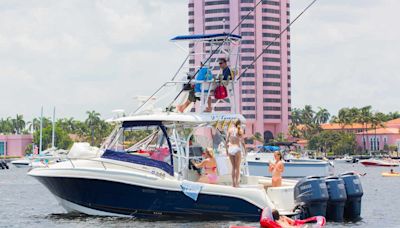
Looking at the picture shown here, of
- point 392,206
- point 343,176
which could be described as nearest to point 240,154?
point 343,176

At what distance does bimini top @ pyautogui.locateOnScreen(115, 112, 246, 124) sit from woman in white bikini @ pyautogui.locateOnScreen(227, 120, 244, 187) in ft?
2.20

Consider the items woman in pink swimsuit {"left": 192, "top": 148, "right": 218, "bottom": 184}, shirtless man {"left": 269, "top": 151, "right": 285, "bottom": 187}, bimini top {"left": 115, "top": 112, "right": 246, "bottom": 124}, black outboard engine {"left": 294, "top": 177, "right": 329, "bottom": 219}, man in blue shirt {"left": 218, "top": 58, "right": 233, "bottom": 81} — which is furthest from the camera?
man in blue shirt {"left": 218, "top": 58, "right": 233, "bottom": 81}

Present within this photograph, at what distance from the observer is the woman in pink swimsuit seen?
25.8 metres

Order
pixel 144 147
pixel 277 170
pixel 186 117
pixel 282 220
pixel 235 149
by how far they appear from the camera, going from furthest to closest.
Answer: pixel 144 147 → pixel 277 170 → pixel 186 117 → pixel 235 149 → pixel 282 220

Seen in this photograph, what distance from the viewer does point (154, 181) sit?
25188 mm

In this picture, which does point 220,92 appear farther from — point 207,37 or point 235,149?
point 235,149

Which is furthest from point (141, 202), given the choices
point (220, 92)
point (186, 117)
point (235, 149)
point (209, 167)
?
point (220, 92)

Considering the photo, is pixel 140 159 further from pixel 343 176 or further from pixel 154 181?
pixel 343 176

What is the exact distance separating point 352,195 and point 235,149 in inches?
145

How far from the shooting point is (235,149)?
25266 mm

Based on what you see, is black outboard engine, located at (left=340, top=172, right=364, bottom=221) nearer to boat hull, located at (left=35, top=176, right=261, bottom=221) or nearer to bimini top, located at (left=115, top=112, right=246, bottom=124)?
boat hull, located at (left=35, top=176, right=261, bottom=221)

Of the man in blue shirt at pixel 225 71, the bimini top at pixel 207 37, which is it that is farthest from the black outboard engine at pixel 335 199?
the bimini top at pixel 207 37

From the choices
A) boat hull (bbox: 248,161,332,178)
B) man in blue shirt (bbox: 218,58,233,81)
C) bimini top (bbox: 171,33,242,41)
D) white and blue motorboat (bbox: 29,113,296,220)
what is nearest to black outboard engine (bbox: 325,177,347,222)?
white and blue motorboat (bbox: 29,113,296,220)

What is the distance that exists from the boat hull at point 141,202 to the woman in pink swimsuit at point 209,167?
0.98 meters
